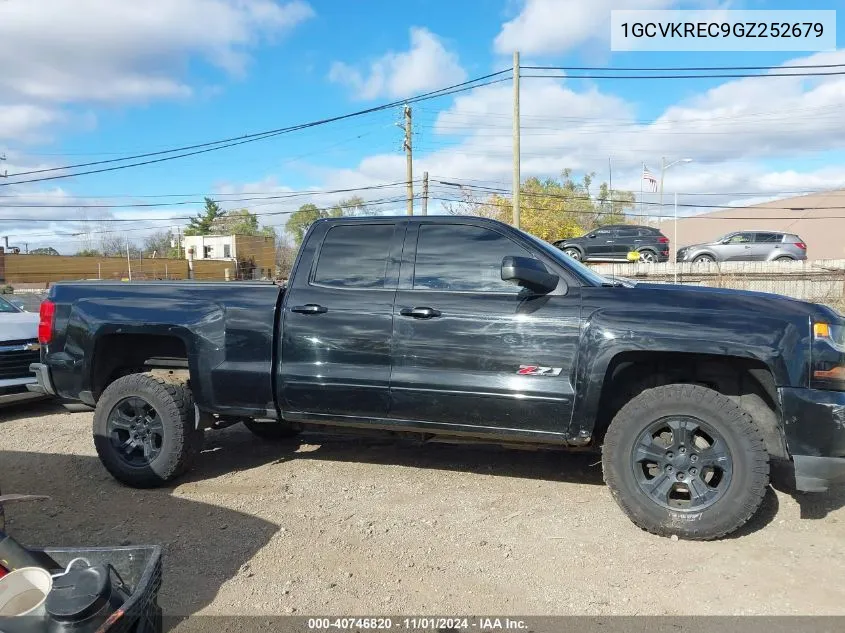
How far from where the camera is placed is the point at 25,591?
1.94 meters

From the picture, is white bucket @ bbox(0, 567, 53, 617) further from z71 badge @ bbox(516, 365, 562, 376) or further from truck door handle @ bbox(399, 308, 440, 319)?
z71 badge @ bbox(516, 365, 562, 376)

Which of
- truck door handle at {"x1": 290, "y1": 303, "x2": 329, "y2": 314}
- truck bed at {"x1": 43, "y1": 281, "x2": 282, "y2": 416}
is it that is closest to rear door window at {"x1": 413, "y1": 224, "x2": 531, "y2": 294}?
truck door handle at {"x1": 290, "y1": 303, "x2": 329, "y2": 314}

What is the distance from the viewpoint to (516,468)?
4.93m

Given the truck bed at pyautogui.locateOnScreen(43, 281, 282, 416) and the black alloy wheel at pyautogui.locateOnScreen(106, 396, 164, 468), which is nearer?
the truck bed at pyautogui.locateOnScreen(43, 281, 282, 416)

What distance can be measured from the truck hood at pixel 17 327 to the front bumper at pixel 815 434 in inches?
293

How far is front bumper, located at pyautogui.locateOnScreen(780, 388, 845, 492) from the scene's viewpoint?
3395 millimetres

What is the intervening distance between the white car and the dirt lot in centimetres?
176

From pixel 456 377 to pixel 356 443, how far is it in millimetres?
1984

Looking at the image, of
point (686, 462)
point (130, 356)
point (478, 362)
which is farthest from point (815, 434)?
point (130, 356)

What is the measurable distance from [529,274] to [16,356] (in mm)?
6129

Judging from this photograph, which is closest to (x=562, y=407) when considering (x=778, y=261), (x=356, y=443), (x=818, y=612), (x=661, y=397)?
(x=661, y=397)

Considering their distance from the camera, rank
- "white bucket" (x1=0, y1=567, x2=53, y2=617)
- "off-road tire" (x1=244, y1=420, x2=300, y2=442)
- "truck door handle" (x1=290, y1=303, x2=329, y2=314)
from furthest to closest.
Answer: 1. "off-road tire" (x1=244, y1=420, x2=300, y2=442)
2. "truck door handle" (x1=290, y1=303, x2=329, y2=314)
3. "white bucket" (x1=0, y1=567, x2=53, y2=617)

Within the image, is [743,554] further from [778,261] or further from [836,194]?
[836,194]

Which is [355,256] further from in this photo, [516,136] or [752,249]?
[752,249]
